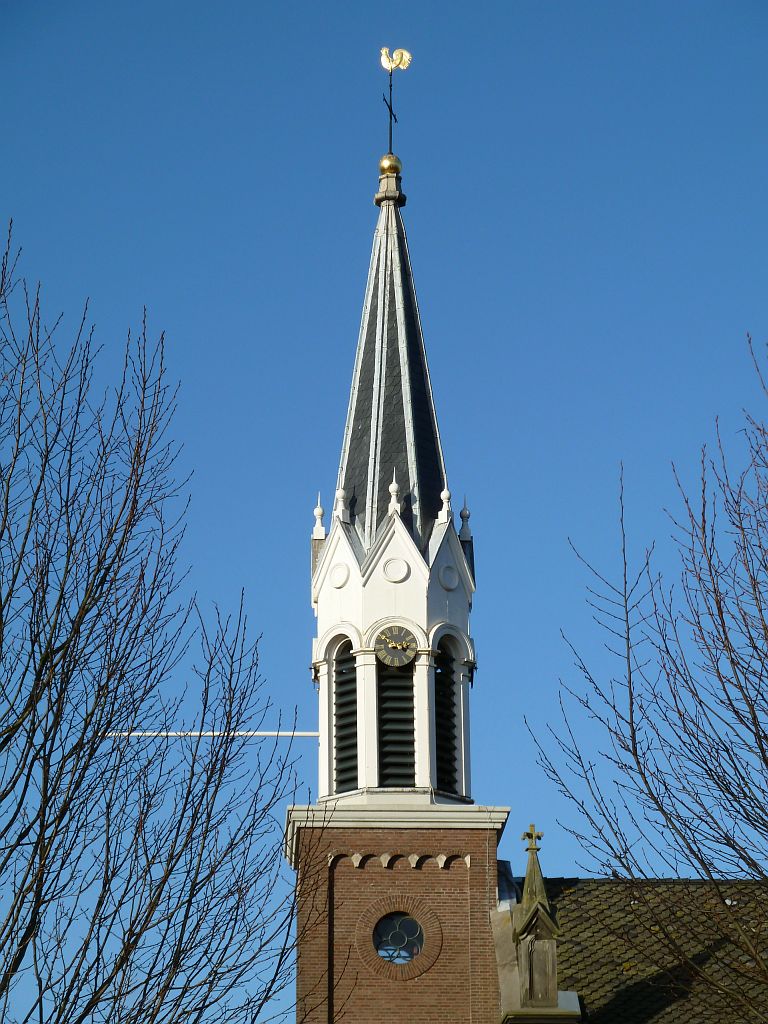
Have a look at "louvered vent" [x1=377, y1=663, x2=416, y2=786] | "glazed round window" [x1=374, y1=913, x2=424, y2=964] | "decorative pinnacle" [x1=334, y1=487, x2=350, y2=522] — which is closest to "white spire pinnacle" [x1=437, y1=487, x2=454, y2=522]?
"decorative pinnacle" [x1=334, y1=487, x2=350, y2=522]

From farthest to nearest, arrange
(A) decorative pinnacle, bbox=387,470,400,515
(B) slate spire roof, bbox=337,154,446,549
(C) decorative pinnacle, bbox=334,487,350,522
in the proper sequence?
(B) slate spire roof, bbox=337,154,446,549
(C) decorative pinnacle, bbox=334,487,350,522
(A) decorative pinnacle, bbox=387,470,400,515

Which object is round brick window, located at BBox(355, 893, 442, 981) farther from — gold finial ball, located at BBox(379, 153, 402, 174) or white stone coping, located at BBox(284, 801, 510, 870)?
gold finial ball, located at BBox(379, 153, 402, 174)

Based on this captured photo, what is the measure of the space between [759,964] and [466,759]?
15.4 metres

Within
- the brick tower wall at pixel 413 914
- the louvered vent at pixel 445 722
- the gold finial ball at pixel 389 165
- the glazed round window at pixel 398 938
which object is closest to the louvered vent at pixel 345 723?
the brick tower wall at pixel 413 914

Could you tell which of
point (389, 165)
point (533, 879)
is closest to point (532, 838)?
point (533, 879)

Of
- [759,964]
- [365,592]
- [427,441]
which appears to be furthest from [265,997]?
[427,441]

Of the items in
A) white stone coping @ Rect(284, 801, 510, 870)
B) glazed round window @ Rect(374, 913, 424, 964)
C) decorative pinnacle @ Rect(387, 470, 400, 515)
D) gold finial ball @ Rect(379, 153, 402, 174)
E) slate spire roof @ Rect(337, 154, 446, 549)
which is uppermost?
gold finial ball @ Rect(379, 153, 402, 174)

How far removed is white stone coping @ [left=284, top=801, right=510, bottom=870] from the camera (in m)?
29.0

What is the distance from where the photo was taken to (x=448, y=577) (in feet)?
105

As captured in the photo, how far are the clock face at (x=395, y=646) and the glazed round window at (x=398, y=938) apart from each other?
4379 millimetres

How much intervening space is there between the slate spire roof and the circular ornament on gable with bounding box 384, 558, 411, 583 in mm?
558

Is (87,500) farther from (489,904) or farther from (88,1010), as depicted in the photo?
(489,904)

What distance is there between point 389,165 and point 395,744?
13.4m

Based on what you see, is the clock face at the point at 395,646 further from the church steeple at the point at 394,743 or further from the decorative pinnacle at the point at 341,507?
the decorative pinnacle at the point at 341,507
